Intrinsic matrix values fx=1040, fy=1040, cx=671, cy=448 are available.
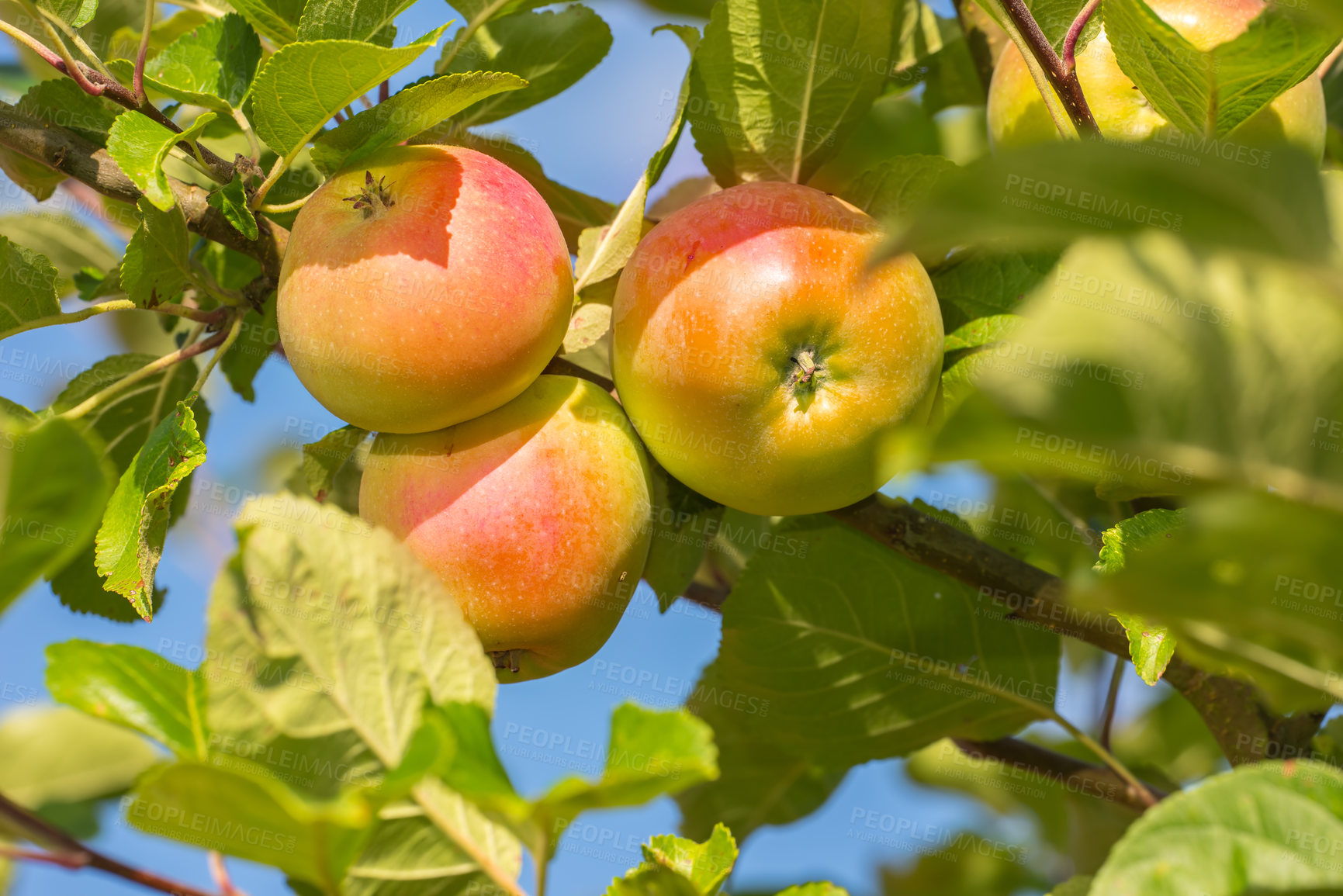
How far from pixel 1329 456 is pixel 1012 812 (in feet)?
6.16

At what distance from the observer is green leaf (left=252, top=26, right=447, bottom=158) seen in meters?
0.95

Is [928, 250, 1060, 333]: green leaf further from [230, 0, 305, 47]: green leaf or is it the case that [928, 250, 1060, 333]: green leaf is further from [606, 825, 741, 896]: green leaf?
[230, 0, 305, 47]: green leaf

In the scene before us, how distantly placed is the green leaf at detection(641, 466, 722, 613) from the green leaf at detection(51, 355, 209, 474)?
629 mm

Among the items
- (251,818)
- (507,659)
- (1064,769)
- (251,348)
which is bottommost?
(1064,769)

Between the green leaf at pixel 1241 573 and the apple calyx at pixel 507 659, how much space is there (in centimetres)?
71

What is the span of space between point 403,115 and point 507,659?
1.91ft

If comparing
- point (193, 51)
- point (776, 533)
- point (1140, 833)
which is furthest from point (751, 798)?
point (193, 51)

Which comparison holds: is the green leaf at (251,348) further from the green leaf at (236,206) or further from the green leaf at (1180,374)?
the green leaf at (1180,374)

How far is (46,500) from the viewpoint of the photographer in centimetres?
64

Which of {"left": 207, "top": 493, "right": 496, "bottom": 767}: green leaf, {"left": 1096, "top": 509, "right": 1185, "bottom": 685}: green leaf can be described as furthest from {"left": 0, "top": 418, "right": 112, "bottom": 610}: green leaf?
{"left": 1096, "top": 509, "right": 1185, "bottom": 685}: green leaf

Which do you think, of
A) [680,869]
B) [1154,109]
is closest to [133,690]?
[680,869]

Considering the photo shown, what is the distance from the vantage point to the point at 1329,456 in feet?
1.85

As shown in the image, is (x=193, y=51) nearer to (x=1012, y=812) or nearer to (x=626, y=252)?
(x=626, y=252)

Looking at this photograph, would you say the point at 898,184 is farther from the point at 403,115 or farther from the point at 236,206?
the point at 236,206
